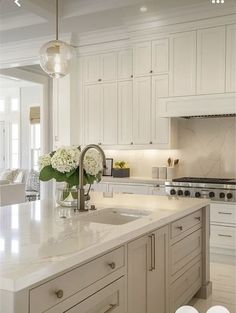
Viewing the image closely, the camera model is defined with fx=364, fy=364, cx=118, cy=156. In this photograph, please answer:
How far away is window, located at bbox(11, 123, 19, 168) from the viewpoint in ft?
32.4

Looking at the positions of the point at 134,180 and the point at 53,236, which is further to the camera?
the point at 134,180

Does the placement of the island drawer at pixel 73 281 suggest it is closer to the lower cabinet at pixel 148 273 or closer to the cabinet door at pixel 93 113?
the lower cabinet at pixel 148 273

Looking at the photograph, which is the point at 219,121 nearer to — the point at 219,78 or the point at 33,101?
the point at 219,78

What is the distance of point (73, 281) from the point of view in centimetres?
147

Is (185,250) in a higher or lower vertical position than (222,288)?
higher

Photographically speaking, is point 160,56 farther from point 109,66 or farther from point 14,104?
point 14,104

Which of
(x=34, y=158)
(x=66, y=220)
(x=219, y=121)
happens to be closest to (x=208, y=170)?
(x=219, y=121)

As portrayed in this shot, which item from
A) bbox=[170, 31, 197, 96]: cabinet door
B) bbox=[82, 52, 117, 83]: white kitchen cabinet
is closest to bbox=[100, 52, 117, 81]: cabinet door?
bbox=[82, 52, 117, 83]: white kitchen cabinet

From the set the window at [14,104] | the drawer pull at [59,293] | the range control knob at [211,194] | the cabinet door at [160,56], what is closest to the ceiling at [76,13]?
the cabinet door at [160,56]

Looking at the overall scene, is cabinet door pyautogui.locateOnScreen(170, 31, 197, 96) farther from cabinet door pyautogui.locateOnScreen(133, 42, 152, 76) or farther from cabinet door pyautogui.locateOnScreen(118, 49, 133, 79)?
cabinet door pyautogui.locateOnScreen(118, 49, 133, 79)

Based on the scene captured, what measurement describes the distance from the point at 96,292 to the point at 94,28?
4.35 m

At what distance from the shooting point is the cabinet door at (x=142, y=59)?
511 cm

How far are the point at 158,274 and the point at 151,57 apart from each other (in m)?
3.51

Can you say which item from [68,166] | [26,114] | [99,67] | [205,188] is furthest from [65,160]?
[26,114]
